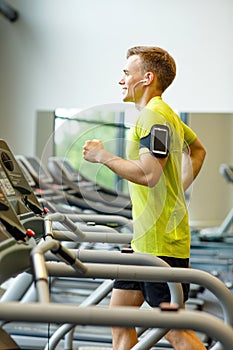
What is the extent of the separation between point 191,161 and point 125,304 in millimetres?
613

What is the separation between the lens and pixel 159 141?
2457 millimetres

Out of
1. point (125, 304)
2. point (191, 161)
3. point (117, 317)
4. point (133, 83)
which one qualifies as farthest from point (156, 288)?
point (117, 317)

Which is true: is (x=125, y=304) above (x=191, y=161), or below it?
below

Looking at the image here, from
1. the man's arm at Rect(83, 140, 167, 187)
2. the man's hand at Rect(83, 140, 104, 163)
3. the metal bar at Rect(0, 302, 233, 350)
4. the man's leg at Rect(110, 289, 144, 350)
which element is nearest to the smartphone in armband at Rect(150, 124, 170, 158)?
the man's arm at Rect(83, 140, 167, 187)

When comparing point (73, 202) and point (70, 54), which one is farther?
point (70, 54)

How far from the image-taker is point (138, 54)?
2.69 m

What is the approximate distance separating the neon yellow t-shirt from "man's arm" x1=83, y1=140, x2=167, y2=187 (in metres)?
0.08

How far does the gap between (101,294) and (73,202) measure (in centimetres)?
56

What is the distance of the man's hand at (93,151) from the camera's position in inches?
94.7

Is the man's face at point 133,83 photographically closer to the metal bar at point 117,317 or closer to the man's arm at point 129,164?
the man's arm at point 129,164

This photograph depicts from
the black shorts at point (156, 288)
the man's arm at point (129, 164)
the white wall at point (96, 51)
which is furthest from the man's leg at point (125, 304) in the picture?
the white wall at point (96, 51)

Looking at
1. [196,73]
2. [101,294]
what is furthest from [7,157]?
[196,73]

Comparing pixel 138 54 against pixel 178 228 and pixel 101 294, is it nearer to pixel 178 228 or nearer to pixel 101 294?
pixel 178 228

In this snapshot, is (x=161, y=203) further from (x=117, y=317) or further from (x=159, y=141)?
(x=117, y=317)
